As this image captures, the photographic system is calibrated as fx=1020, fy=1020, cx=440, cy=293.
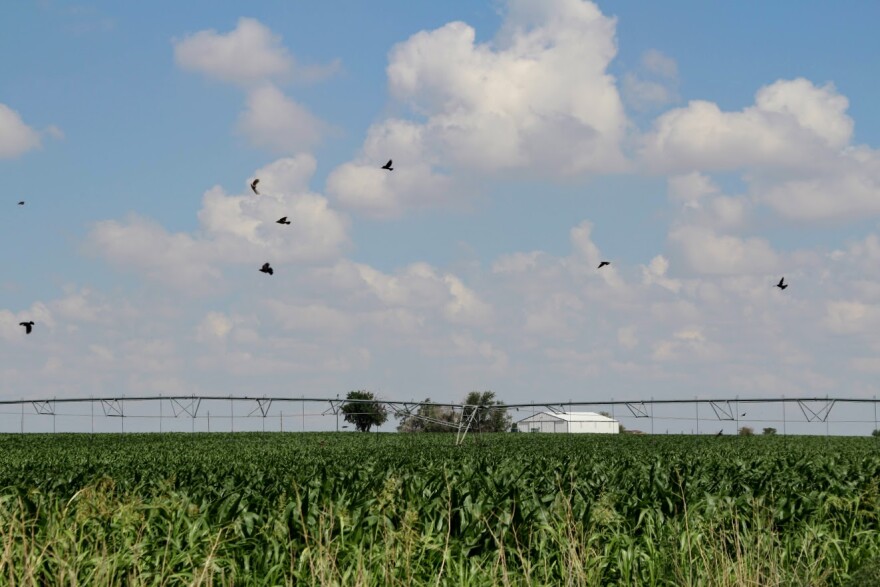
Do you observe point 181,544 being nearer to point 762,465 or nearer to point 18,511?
point 18,511

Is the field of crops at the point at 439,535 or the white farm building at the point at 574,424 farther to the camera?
the white farm building at the point at 574,424

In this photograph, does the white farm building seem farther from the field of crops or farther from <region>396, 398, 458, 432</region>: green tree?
the field of crops

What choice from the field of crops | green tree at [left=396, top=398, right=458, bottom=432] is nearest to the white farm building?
green tree at [left=396, top=398, right=458, bottom=432]

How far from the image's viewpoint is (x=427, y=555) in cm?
1178

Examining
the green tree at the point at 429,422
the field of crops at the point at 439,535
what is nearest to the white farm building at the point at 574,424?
the green tree at the point at 429,422

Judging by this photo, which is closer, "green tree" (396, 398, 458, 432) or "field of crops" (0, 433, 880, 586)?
"field of crops" (0, 433, 880, 586)

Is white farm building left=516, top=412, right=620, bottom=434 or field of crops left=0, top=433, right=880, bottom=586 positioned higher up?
field of crops left=0, top=433, right=880, bottom=586

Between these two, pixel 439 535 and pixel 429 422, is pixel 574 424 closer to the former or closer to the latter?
pixel 429 422

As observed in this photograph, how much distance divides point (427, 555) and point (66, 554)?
156 inches

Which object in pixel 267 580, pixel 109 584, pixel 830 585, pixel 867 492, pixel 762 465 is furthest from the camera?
pixel 762 465

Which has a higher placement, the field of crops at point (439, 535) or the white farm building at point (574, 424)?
the field of crops at point (439, 535)

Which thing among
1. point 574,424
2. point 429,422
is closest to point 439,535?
point 574,424

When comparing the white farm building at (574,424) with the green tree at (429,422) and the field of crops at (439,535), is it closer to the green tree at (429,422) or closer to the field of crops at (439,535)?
the green tree at (429,422)

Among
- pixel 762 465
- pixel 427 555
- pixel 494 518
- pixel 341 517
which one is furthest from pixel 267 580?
pixel 762 465
